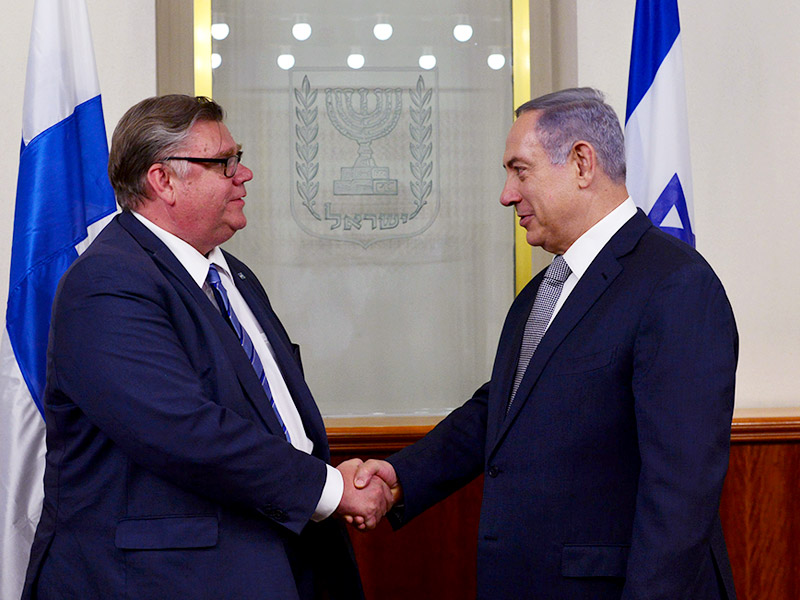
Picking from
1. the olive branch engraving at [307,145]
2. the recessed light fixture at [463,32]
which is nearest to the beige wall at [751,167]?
the recessed light fixture at [463,32]

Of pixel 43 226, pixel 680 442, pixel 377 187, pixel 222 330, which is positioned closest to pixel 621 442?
pixel 680 442

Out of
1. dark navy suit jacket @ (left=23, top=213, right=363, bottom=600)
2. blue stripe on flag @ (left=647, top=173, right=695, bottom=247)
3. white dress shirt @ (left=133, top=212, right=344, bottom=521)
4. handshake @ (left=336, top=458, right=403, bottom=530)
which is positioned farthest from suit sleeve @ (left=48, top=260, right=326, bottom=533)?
blue stripe on flag @ (left=647, top=173, right=695, bottom=247)

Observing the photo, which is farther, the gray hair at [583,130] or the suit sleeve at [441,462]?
the suit sleeve at [441,462]

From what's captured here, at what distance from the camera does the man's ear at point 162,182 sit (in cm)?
200

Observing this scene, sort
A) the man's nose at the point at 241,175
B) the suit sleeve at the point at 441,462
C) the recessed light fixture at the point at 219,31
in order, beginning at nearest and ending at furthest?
the man's nose at the point at 241,175, the suit sleeve at the point at 441,462, the recessed light fixture at the point at 219,31

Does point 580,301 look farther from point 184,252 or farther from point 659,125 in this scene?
point 659,125

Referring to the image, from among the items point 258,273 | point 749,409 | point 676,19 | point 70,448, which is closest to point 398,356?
point 258,273

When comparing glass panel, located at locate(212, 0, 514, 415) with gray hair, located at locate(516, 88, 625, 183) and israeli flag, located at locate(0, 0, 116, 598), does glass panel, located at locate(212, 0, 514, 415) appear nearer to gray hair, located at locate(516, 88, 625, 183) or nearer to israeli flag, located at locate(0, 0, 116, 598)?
israeli flag, located at locate(0, 0, 116, 598)

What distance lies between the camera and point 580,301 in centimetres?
183

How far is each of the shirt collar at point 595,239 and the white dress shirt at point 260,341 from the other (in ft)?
2.42

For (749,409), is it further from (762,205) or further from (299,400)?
(299,400)

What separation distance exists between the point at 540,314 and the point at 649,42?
1.41 meters

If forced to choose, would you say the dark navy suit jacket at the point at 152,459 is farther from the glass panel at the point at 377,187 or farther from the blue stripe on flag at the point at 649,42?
the blue stripe on flag at the point at 649,42

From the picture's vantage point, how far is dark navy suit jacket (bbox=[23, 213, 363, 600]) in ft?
5.54
